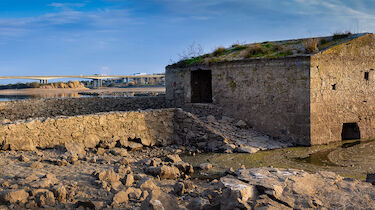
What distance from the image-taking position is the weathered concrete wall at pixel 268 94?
11.3 m

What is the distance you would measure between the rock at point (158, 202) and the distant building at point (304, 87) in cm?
754

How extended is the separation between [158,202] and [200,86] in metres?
11.0

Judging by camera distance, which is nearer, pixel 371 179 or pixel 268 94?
pixel 371 179

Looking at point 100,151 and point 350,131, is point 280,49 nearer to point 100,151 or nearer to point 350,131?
point 350,131

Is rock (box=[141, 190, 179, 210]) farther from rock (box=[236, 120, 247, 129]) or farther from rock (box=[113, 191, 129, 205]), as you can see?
rock (box=[236, 120, 247, 129])

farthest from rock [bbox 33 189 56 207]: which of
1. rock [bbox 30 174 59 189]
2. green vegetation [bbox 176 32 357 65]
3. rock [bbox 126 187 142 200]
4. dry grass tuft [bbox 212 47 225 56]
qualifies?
dry grass tuft [bbox 212 47 225 56]

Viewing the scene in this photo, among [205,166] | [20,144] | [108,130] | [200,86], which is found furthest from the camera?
[200,86]

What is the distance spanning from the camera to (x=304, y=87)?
1124 centimetres

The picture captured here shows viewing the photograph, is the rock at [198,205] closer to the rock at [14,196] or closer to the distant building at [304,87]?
the rock at [14,196]

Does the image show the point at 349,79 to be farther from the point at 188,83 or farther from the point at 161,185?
the point at 161,185

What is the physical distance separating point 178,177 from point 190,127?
4120 mm

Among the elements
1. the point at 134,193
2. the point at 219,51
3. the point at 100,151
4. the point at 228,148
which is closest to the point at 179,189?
the point at 134,193

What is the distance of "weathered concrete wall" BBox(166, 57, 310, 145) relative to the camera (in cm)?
1131

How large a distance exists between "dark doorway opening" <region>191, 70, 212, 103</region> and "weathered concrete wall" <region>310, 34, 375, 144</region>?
5.30 m
